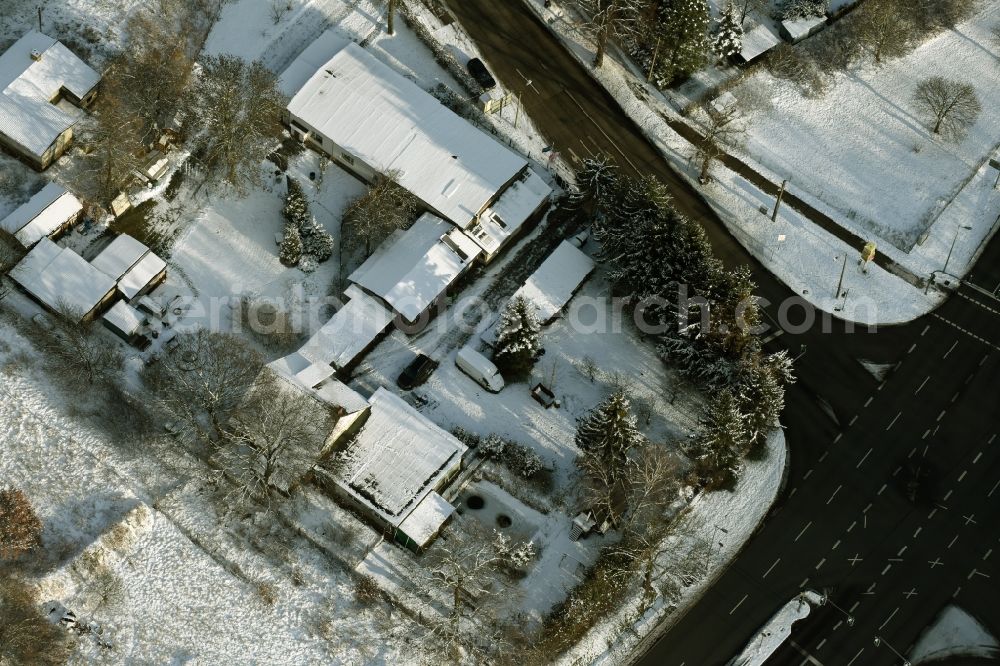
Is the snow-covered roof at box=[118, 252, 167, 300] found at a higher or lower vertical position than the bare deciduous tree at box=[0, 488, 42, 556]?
higher

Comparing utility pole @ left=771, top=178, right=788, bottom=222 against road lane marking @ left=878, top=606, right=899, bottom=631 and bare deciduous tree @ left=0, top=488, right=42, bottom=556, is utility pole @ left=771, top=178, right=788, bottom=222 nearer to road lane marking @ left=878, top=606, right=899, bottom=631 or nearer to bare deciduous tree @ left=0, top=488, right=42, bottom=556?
road lane marking @ left=878, top=606, right=899, bottom=631

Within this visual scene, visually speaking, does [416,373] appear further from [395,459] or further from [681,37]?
[681,37]

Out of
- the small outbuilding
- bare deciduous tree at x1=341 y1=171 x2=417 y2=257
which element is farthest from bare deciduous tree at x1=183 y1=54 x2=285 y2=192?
the small outbuilding

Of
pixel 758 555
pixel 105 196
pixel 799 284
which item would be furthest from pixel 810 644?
pixel 105 196

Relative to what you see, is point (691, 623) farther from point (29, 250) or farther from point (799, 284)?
point (29, 250)

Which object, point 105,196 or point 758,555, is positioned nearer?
point 758,555

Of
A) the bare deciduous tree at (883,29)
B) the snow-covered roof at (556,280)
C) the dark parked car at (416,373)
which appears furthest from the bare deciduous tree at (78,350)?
the bare deciduous tree at (883,29)
